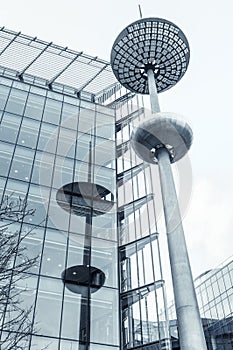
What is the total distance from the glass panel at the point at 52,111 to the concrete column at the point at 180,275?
985cm

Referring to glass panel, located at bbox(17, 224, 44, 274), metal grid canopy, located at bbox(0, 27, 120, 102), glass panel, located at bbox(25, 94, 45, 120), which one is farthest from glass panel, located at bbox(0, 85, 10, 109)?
glass panel, located at bbox(17, 224, 44, 274)

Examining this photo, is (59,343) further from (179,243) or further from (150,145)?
(150,145)

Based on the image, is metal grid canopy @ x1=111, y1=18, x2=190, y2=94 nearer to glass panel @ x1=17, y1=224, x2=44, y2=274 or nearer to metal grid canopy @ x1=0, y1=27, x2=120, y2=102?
metal grid canopy @ x1=0, y1=27, x2=120, y2=102

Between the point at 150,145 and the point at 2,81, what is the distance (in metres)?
13.2

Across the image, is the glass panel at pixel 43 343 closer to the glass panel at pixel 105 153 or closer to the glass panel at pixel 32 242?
the glass panel at pixel 32 242

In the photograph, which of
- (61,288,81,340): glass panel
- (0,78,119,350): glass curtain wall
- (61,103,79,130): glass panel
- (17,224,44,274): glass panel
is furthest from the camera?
(61,103,79,130): glass panel

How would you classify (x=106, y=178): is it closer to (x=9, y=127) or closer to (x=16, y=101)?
(x=9, y=127)

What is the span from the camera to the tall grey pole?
1361 centimetres

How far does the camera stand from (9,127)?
24719 mm

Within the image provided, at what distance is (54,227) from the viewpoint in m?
20.2

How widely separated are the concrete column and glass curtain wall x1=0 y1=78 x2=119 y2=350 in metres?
4.21

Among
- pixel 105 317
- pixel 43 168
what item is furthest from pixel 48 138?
pixel 105 317

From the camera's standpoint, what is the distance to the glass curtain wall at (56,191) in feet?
56.0

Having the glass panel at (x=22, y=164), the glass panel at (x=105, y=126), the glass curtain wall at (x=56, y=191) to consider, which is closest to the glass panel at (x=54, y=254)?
the glass curtain wall at (x=56, y=191)
